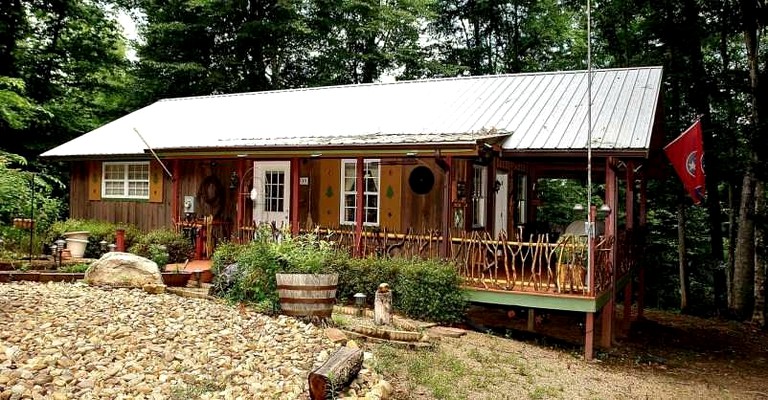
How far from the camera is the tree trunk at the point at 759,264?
635 inches

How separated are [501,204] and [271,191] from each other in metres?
5.53

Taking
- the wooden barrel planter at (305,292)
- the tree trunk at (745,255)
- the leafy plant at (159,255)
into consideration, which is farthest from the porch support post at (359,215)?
the tree trunk at (745,255)

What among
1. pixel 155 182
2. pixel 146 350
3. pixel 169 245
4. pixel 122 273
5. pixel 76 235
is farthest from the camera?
pixel 155 182

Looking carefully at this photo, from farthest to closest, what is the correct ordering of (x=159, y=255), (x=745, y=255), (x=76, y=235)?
(x=745, y=255) → (x=76, y=235) → (x=159, y=255)

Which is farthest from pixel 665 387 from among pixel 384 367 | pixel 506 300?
pixel 384 367

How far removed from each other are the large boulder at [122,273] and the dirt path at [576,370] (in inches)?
209

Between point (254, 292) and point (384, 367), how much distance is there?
3285 millimetres

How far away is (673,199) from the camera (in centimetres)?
2041

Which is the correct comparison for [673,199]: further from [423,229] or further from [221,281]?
[221,281]

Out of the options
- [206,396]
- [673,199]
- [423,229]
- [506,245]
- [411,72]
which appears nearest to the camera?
[206,396]

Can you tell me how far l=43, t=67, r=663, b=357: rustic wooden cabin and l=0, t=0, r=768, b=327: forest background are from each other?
3122 mm

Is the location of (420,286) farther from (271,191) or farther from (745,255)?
(745,255)

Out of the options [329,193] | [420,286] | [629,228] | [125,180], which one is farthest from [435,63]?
[420,286]

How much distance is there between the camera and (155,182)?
16.5 meters
